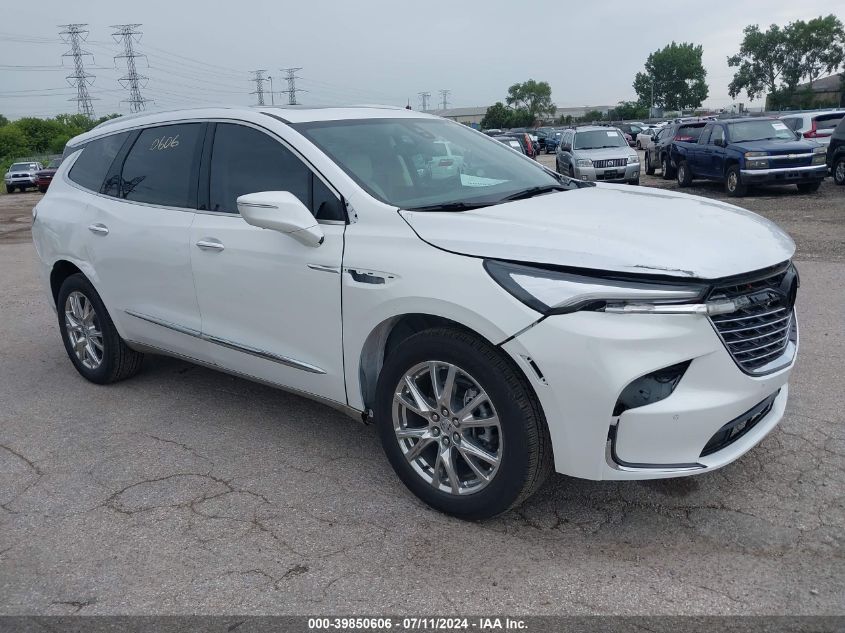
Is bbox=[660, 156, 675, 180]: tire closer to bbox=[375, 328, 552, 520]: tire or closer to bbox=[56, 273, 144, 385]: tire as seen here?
bbox=[56, 273, 144, 385]: tire

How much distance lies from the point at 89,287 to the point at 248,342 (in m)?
1.80

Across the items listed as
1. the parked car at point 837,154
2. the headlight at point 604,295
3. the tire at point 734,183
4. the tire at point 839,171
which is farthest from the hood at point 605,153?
the headlight at point 604,295

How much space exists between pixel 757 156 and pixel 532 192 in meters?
13.7

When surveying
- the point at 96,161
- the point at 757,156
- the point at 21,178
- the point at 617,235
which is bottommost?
the point at 21,178

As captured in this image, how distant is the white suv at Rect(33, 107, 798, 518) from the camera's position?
291 cm

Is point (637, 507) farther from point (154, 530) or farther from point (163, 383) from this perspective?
point (163, 383)

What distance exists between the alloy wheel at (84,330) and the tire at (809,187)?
50.4 ft

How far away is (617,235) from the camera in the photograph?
123 inches

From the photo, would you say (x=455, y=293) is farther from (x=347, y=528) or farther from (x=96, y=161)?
(x=96, y=161)

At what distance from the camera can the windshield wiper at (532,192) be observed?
3.92 meters

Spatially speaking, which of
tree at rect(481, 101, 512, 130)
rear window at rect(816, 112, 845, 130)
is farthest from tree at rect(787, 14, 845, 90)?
rear window at rect(816, 112, 845, 130)

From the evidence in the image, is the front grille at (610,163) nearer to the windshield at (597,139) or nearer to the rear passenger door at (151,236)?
the windshield at (597,139)

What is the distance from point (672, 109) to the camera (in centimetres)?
13362

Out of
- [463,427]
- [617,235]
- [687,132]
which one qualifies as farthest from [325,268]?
[687,132]
